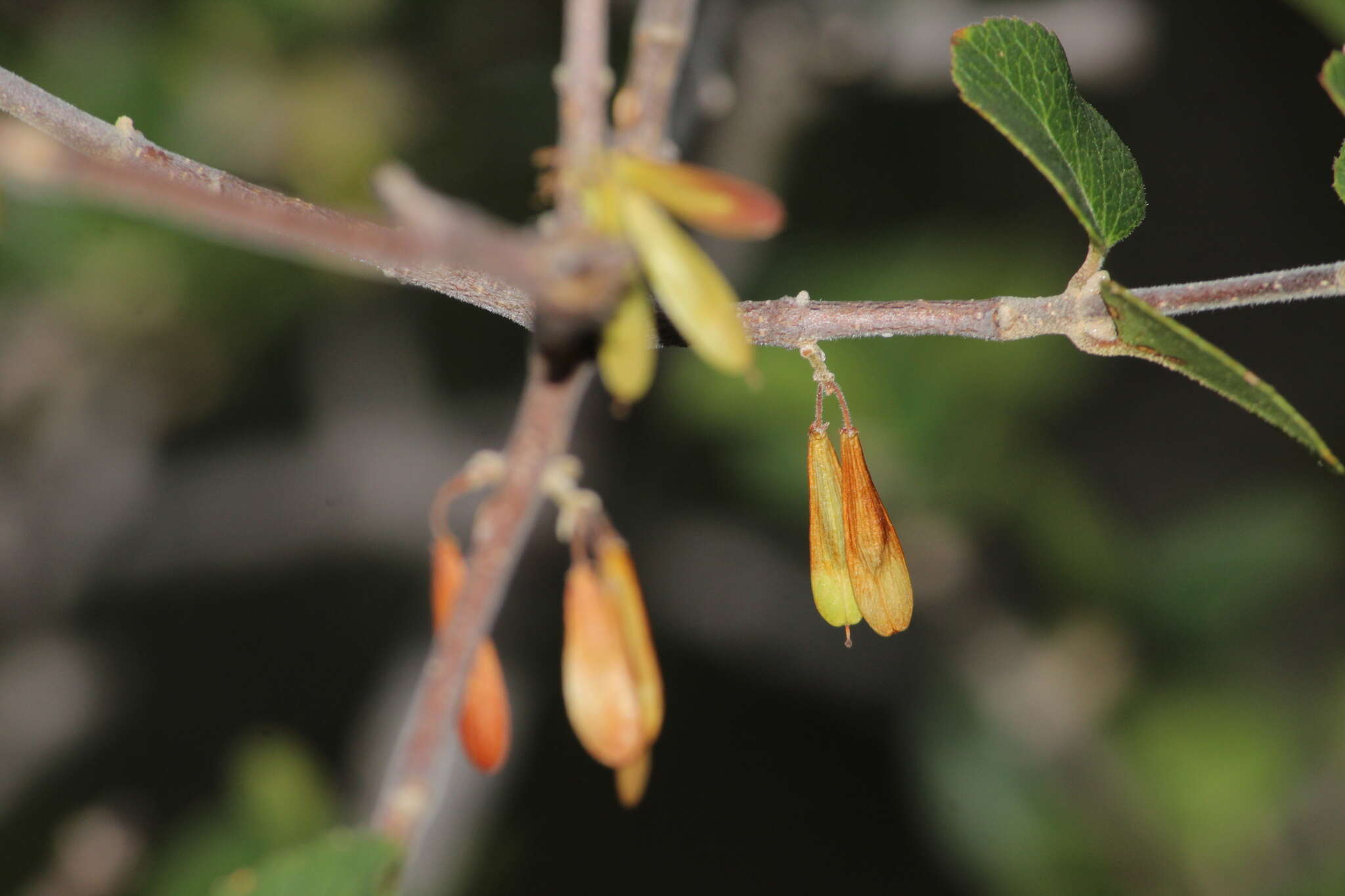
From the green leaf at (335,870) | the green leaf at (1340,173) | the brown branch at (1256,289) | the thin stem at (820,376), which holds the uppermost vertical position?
the green leaf at (1340,173)

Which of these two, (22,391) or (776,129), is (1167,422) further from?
(22,391)

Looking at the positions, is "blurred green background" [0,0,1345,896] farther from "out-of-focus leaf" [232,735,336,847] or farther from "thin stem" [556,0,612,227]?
"thin stem" [556,0,612,227]

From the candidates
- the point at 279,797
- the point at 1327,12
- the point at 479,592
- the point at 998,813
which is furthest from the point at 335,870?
the point at 998,813

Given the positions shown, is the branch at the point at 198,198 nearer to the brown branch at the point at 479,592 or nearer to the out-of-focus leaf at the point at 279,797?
the brown branch at the point at 479,592

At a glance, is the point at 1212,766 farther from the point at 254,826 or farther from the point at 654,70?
the point at 654,70

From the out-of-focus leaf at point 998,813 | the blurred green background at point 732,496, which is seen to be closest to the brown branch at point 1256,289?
the blurred green background at point 732,496

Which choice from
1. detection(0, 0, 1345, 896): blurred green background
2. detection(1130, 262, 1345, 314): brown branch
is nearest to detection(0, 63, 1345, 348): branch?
detection(1130, 262, 1345, 314): brown branch
